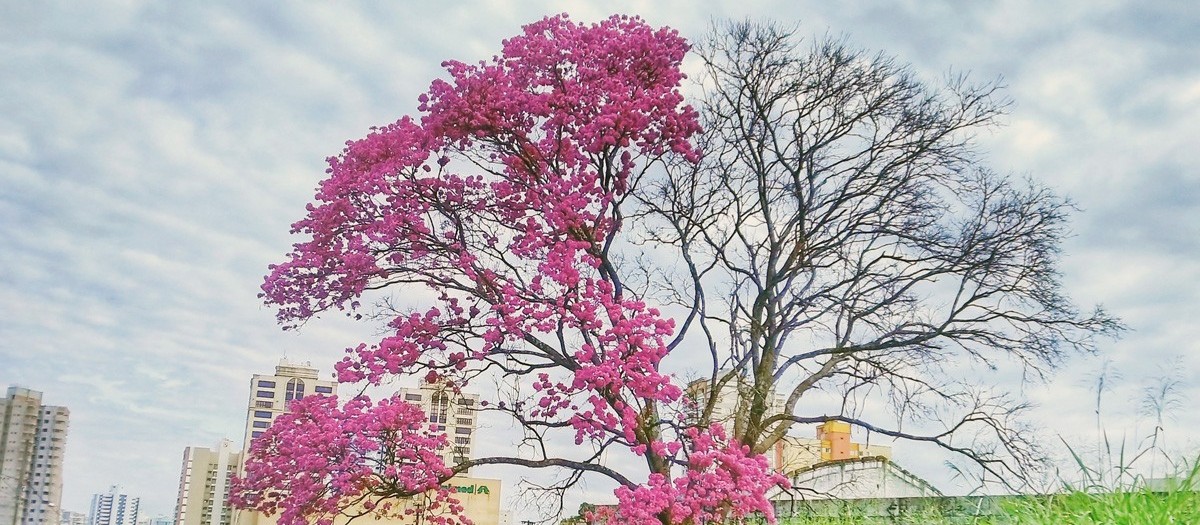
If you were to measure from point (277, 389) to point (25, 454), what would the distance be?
3612 inches

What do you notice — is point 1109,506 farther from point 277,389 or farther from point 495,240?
point 277,389

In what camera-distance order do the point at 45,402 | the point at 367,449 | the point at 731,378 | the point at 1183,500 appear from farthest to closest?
the point at 731,378
the point at 367,449
the point at 45,402
the point at 1183,500

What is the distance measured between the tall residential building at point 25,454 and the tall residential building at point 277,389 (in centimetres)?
6656

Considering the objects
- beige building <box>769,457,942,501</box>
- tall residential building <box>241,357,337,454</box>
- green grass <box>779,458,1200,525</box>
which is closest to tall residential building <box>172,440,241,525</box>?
tall residential building <box>241,357,337,454</box>

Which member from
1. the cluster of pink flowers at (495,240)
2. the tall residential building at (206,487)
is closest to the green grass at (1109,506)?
the cluster of pink flowers at (495,240)

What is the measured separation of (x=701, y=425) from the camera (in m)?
8.67

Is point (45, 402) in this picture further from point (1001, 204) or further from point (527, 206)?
point (1001, 204)

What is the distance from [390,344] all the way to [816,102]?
500cm

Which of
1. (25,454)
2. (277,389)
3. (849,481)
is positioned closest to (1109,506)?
(849,481)

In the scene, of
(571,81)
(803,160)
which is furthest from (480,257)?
(803,160)

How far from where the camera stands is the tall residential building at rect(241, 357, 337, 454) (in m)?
79.2

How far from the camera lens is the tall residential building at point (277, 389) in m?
79.2

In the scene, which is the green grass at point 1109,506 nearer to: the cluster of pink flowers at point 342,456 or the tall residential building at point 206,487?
the cluster of pink flowers at point 342,456

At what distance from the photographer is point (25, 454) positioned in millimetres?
6859
